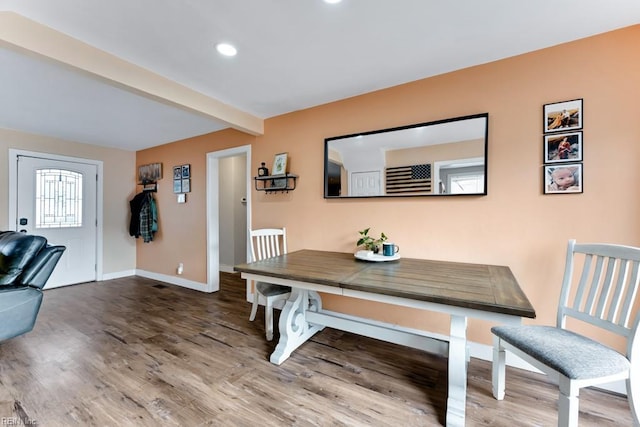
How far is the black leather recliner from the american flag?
3071 millimetres

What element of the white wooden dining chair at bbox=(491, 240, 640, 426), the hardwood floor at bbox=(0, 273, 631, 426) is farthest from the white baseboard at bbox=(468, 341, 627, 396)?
the white wooden dining chair at bbox=(491, 240, 640, 426)

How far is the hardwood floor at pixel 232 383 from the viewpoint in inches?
59.1

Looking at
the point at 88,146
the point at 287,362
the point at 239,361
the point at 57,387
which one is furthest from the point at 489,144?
the point at 88,146

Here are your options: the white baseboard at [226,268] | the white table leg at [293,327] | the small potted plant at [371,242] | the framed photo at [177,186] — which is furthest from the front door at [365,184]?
the white baseboard at [226,268]

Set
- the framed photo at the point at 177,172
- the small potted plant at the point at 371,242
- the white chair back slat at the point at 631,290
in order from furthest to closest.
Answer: the framed photo at the point at 177,172 < the small potted plant at the point at 371,242 < the white chair back slat at the point at 631,290

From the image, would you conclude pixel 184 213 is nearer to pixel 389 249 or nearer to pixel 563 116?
pixel 389 249

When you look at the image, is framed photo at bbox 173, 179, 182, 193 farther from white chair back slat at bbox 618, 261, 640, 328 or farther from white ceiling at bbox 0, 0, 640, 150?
white chair back slat at bbox 618, 261, 640, 328

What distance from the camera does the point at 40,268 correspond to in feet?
7.57

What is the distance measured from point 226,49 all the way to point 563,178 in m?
2.44

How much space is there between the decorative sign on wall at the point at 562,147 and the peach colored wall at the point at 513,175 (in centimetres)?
4

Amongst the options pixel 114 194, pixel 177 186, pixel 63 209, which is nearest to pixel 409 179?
pixel 177 186

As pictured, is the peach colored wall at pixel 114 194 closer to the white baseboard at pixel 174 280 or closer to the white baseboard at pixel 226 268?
the white baseboard at pixel 174 280

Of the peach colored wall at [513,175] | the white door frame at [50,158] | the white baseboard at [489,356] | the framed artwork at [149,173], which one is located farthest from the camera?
the framed artwork at [149,173]

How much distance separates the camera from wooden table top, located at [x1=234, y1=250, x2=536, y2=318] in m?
1.29
